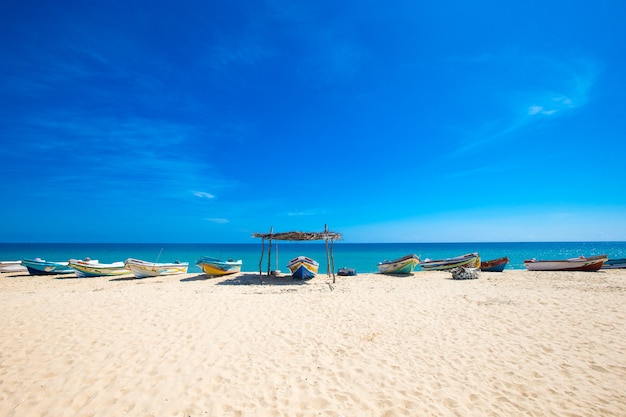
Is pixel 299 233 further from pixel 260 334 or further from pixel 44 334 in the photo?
pixel 44 334

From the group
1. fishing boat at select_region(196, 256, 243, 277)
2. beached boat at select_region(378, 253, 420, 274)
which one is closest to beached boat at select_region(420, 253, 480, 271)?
beached boat at select_region(378, 253, 420, 274)

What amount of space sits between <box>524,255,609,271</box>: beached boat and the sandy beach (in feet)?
42.5

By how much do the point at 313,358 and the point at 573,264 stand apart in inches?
964

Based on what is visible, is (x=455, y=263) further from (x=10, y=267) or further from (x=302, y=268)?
(x=10, y=267)

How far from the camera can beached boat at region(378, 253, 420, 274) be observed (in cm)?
2064

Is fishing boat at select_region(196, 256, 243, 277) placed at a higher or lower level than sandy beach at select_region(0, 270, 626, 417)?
higher

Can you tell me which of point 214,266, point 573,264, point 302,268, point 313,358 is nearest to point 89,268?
point 214,266

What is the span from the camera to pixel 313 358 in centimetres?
589

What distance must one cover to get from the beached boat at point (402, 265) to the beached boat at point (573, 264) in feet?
32.8

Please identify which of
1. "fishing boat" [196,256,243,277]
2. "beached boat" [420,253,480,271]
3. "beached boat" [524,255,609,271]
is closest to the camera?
"fishing boat" [196,256,243,277]

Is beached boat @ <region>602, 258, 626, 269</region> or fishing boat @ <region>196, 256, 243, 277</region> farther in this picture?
beached boat @ <region>602, 258, 626, 269</region>

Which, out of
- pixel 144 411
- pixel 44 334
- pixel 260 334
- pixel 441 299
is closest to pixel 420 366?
pixel 260 334

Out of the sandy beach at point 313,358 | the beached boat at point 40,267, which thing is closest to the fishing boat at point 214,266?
the sandy beach at point 313,358

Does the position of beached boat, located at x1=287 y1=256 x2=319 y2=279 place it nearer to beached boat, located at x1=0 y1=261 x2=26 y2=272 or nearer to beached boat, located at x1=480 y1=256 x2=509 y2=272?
beached boat, located at x1=480 y1=256 x2=509 y2=272
